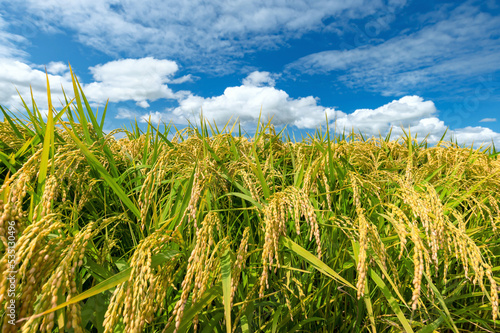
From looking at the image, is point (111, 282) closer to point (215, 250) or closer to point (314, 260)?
point (215, 250)

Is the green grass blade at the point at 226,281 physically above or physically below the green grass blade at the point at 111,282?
below

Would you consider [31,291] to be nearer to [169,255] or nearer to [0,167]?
[169,255]

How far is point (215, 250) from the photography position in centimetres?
113

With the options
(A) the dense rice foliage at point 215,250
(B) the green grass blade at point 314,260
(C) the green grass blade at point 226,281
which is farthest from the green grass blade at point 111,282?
(B) the green grass blade at point 314,260

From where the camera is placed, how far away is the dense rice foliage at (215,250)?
920 millimetres

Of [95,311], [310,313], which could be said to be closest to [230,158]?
[310,313]

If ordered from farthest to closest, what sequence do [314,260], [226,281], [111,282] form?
[314,260] → [226,281] → [111,282]

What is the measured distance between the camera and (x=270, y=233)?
1.13 meters

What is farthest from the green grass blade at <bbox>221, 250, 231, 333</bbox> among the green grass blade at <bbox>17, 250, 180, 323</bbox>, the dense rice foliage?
the green grass blade at <bbox>17, 250, 180, 323</bbox>

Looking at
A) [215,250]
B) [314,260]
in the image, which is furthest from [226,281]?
[314,260]

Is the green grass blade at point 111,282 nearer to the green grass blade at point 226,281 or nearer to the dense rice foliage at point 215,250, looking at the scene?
the dense rice foliage at point 215,250

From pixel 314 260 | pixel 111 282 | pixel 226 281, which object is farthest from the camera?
pixel 314 260

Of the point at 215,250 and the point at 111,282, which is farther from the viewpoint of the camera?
the point at 215,250

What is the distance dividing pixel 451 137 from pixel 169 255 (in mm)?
5641
